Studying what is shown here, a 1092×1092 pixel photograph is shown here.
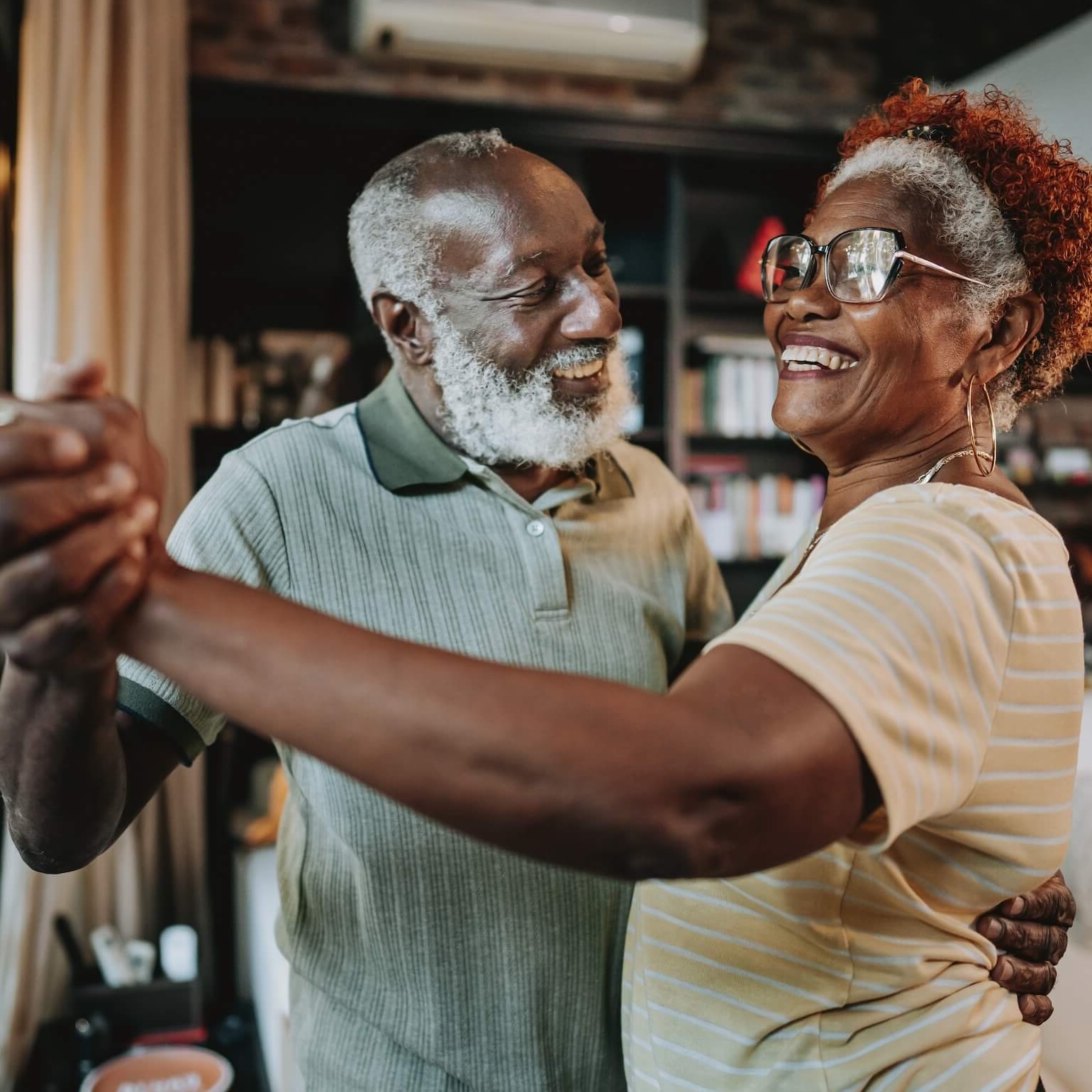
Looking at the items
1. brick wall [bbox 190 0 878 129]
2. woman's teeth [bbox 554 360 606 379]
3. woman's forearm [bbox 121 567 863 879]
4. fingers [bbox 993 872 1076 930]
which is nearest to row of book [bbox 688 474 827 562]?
brick wall [bbox 190 0 878 129]

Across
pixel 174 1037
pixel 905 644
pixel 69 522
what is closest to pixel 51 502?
pixel 69 522

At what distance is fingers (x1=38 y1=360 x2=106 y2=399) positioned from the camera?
596mm

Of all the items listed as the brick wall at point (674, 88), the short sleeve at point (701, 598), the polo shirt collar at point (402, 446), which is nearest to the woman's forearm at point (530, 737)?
the polo shirt collar at point (402, 446)

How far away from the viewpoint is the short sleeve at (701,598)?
1.44 metres

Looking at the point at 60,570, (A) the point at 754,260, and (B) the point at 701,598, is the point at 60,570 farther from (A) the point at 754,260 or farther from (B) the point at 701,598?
(A) the point at 754,260

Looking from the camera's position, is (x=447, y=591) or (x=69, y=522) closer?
(x=69, y=522)

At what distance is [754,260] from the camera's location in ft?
13.9

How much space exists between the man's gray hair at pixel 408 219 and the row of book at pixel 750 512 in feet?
9.11

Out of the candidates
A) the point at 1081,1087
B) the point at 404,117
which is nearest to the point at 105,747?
the point at 1081,1087

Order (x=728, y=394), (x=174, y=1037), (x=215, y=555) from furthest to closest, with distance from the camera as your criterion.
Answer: (x=728, y=394), (x=174, y=1037), (x=215, y=555)

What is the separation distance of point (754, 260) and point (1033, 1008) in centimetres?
366

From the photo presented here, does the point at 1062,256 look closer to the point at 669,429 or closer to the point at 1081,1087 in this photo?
the point at 1081,1087

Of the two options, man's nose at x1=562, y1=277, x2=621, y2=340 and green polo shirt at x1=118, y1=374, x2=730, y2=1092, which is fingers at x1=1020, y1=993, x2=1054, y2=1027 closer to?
green polo shirt at x1=118, y1=374, x2=730, y2=1092

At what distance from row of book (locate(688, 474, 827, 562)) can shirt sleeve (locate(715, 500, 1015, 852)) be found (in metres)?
3.44
